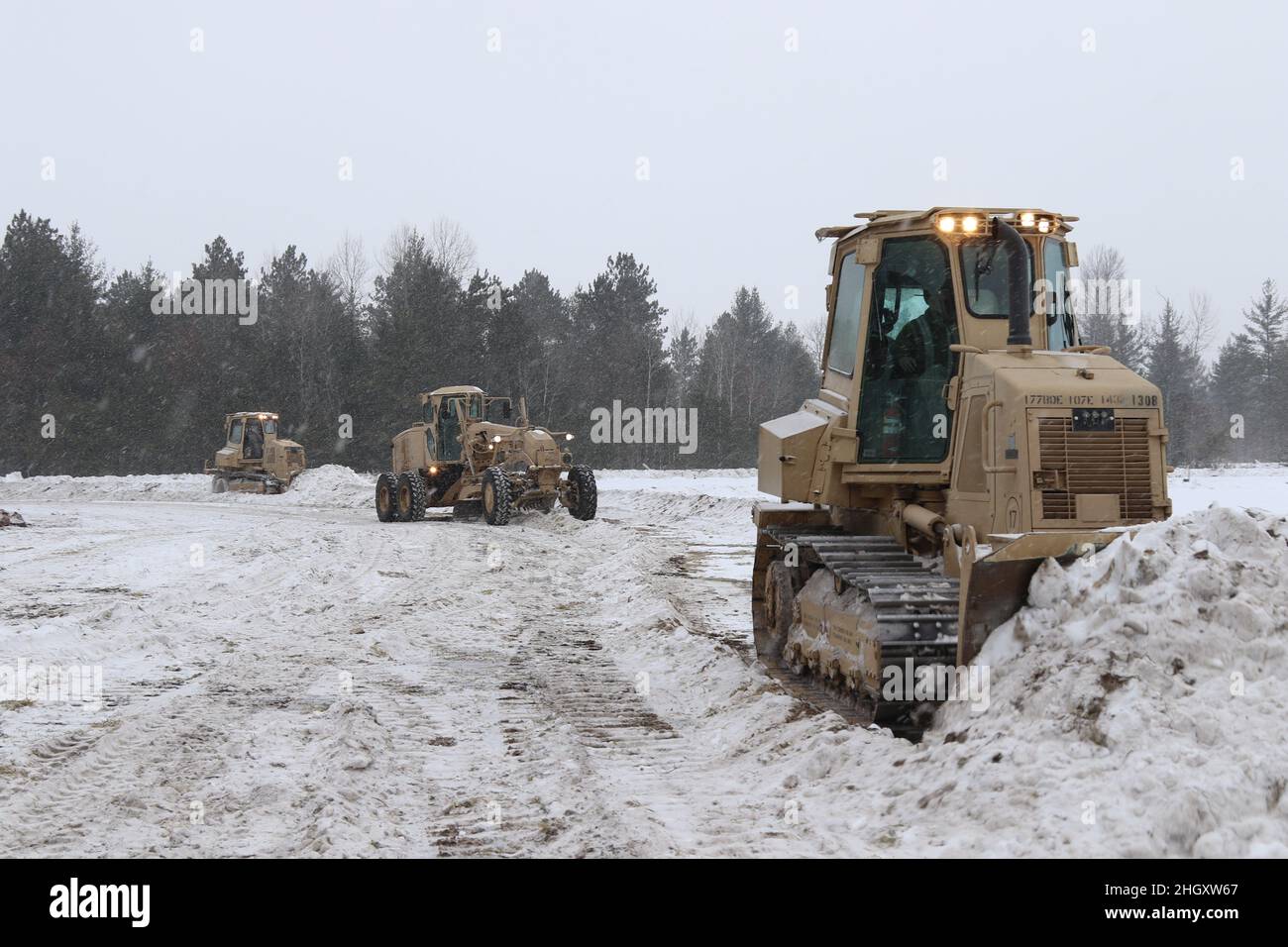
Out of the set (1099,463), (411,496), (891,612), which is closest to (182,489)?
(411,496)

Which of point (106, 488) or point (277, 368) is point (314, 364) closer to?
point (277, 368)

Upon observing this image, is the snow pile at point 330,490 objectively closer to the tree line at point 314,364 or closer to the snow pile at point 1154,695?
the tree line at point 314,364

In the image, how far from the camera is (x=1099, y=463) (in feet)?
21.0

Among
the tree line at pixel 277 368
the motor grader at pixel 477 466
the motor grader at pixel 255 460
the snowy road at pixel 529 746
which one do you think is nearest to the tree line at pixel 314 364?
the tree line at pixel 277 368

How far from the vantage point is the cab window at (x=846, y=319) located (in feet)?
26.3

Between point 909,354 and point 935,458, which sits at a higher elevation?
point 909,354

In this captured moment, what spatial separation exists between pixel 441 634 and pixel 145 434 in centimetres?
4423

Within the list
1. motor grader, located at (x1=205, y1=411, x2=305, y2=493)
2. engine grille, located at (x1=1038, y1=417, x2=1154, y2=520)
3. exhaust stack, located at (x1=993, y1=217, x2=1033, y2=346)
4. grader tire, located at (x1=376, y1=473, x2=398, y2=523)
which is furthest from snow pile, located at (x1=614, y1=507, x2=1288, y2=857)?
motor grader, located at (x1=205, y1=411, x2=305, y2=493)

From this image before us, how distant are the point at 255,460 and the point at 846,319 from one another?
1310 inches

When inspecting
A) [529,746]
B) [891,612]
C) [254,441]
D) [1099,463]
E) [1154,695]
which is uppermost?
[254,441]

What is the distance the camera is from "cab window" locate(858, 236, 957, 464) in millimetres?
7605

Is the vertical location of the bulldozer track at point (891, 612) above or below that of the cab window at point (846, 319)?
below

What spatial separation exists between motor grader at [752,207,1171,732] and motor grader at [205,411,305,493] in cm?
3069
